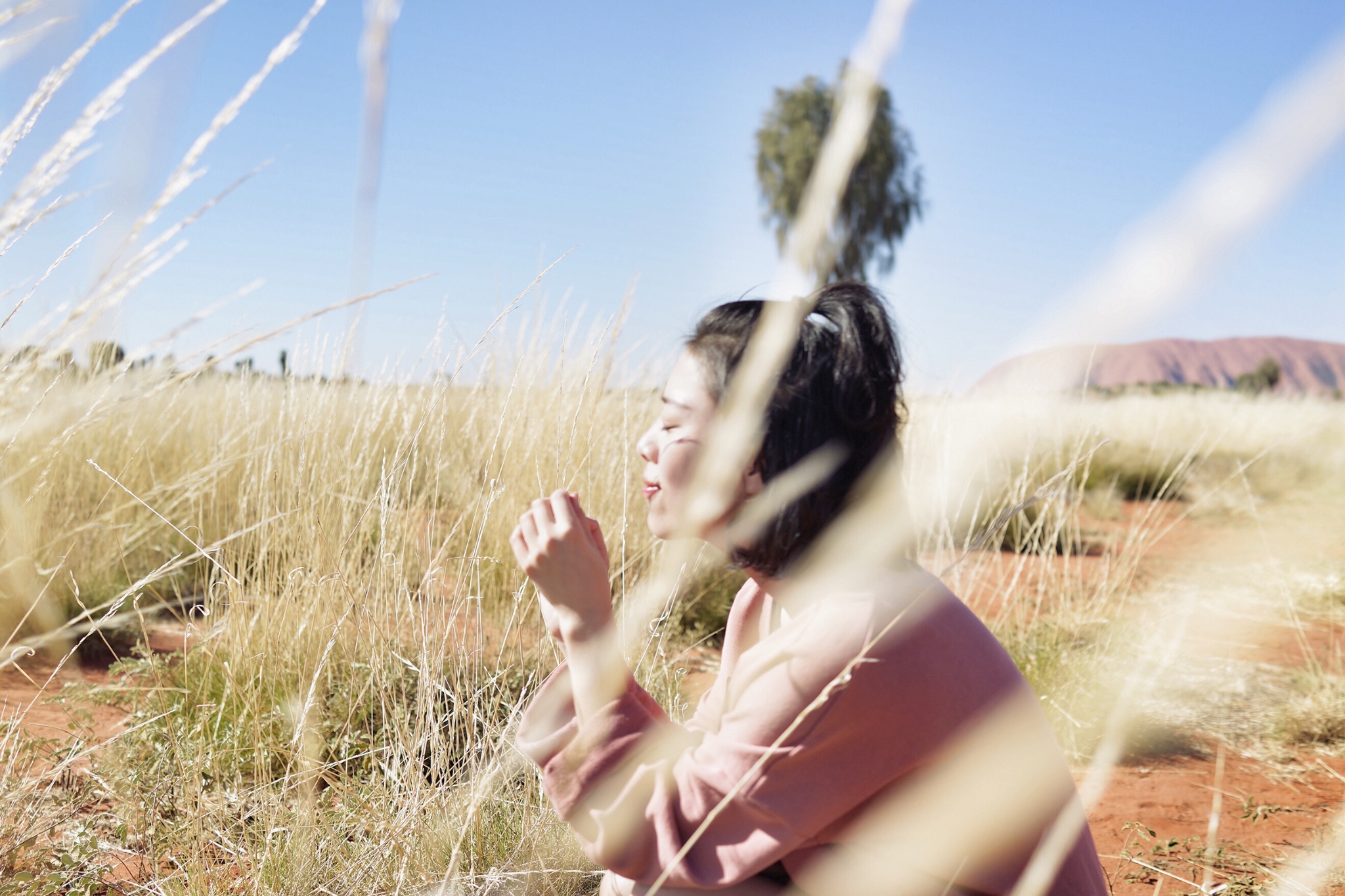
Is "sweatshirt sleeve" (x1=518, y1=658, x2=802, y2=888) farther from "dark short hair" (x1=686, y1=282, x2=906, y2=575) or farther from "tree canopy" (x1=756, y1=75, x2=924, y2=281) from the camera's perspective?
"tree canopy" (x1=756, y1=75, x2=924, y2=281)

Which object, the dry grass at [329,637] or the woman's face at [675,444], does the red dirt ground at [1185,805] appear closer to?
the dry grass at [329,637]

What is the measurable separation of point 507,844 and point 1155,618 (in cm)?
293

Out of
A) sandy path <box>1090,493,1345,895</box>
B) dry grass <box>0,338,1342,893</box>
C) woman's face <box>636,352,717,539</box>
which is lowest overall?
sandy path <box>1090,493,1345,895</box>

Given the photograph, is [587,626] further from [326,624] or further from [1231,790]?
[1231,790]

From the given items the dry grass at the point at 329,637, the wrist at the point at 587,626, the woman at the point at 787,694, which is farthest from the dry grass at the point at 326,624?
the wrist at the point at 587,626

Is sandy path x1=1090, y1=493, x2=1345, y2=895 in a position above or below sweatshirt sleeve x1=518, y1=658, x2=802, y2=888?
below

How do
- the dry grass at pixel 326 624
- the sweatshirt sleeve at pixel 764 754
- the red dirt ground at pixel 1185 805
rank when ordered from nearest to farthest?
the sweatshirt sleeve at pixel 764 754, the dry grass at pixel 326 624, the red dirt ground at pixel 1185 805

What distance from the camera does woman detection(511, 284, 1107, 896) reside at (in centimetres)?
95

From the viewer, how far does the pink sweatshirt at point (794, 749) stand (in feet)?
3.07

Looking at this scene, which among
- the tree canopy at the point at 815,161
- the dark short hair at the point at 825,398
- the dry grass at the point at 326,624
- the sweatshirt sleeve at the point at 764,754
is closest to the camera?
the sweatshirt sleeve at the point at 764,754

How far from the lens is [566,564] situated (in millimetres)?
1011

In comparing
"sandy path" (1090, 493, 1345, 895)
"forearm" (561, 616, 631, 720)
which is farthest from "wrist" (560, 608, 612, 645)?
"sandy path" (1090, 493, 1345, 895)

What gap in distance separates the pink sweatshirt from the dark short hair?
0.43 feet

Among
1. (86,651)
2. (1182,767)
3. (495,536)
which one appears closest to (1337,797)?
(1182,767)
